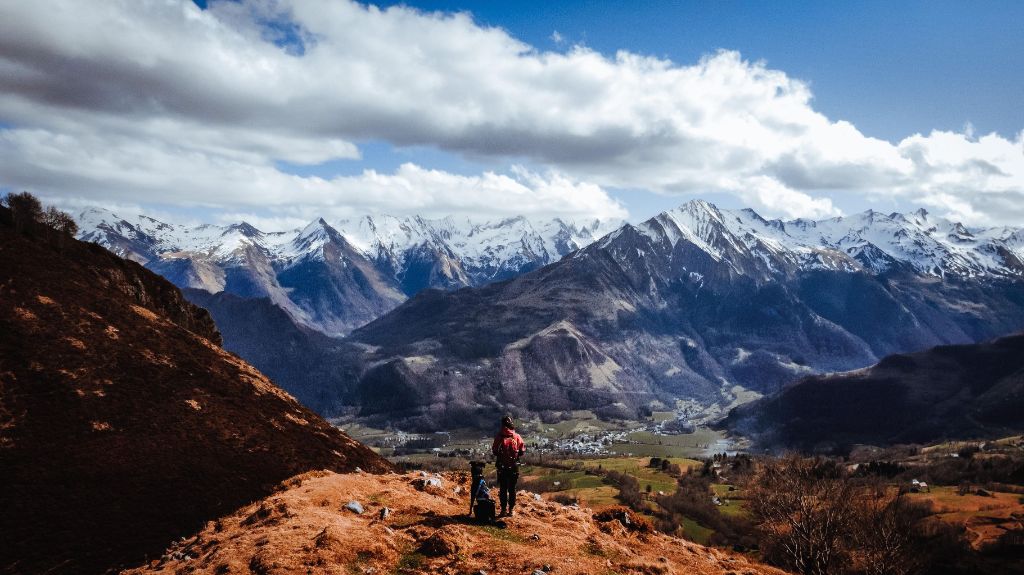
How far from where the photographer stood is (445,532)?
108ft

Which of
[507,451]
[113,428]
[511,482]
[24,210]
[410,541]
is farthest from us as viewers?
[24,210]

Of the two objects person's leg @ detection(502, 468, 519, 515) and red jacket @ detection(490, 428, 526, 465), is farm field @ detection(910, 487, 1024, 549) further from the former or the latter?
red jacket @ detection(490, 428, 526, 465)

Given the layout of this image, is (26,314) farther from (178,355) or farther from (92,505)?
(92,505)

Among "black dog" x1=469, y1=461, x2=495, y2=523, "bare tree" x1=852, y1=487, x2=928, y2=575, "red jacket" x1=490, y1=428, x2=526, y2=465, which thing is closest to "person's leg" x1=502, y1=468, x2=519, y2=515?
"red jacket" x1=490, y1=428, x2=526, y2=465

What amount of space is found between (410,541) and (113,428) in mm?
35873

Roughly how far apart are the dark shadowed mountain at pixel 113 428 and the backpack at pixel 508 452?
843 inches

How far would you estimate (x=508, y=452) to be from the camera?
36.3 m

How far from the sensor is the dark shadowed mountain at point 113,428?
134 feet

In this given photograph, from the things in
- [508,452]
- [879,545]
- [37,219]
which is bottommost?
[879,545]

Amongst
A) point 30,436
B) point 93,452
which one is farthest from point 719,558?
point 30,436

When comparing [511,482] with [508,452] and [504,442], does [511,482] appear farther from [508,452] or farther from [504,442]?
[504,442]

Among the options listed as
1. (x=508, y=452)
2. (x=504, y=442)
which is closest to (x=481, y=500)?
(x=508, y=452)

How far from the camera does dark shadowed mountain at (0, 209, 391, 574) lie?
40.7 metres

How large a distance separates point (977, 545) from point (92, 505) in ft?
519
